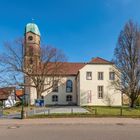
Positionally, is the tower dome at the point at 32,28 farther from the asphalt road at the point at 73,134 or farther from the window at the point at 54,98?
the asphalt road at the point at 73,134

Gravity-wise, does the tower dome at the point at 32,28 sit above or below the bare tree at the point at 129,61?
above

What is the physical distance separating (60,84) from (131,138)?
57.8m

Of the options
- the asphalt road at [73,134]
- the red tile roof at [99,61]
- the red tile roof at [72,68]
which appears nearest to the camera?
the asphalt road at [73,134]

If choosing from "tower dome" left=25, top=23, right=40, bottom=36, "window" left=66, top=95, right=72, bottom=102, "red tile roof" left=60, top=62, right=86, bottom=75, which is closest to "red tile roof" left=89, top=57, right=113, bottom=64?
"red tile roof" left=60, top=62, right=86, bottom=75

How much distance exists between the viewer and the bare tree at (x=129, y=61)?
4657cm

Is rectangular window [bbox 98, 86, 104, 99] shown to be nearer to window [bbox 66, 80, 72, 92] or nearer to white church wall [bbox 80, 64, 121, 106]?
white church wall [bbox 80, 64, 121, 106]

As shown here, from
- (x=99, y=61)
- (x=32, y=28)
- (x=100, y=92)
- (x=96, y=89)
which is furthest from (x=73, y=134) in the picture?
(x=32, y=28)

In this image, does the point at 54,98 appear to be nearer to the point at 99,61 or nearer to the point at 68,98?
the point at 68,98

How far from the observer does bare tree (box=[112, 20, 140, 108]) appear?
153 ft

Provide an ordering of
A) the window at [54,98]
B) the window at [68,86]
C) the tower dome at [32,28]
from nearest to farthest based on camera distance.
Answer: the window at [54,98] < the window at [68,86] < the tower dome at [32,28]

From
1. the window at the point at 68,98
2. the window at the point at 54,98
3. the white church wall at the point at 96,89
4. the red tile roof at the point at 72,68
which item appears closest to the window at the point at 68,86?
the window at the point at 68,98

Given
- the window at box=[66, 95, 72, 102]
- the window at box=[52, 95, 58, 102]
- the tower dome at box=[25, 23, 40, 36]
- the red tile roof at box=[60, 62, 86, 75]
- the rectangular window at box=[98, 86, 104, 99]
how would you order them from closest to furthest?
the rectangular window at box=[98, 86, 104, 99]
the window at box=[52, 95, 58, 102]
the window at box=[66, 95, 72, 102]
the red tile roof at box=[60, 62, 86, 75]
the tower dome at box=[25, 23, 40, 36]

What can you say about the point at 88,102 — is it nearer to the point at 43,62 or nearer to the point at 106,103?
the point at 106,103

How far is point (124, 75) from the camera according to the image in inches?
1873
